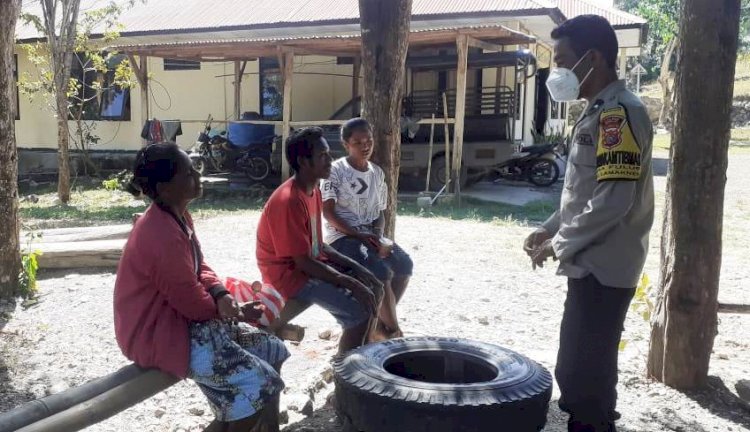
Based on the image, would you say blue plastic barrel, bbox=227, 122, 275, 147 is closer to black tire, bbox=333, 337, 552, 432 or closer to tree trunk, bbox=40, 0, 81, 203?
tree trunk, bbox=40, 0, 81, 203

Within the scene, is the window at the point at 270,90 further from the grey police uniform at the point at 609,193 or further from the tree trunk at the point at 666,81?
the tree trunk at the point at 666,81

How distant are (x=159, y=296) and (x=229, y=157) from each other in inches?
459

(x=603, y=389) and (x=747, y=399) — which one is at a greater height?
(x=603, y=389)

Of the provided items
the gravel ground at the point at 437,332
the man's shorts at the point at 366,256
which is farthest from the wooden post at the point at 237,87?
the man's shorts at the point at 366,256

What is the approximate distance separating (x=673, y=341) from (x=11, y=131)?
5.13 metres

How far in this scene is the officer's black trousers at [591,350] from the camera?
9.20 feet

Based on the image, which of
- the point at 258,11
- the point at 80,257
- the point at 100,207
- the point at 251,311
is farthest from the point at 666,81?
the point at 251,311

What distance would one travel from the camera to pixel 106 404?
8.38 feet

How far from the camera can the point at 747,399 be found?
390cm

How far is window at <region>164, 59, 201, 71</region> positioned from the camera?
16750mm

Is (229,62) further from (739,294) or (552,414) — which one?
(552,414)

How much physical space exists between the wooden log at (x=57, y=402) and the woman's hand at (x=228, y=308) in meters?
0.37

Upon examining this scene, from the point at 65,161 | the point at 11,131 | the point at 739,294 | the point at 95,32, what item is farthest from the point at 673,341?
the point at 95,32

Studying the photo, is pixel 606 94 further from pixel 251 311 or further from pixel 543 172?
pixel 543 172
